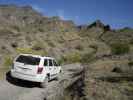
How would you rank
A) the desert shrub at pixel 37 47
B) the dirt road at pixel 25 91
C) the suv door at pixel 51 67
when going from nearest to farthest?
the dirt road at pixel 25 91
the suv door at pixel 51 67
the desert shrub at pixel 37 47

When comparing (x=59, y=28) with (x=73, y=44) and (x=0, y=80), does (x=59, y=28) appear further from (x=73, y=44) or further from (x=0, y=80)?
(x=0, y=80)

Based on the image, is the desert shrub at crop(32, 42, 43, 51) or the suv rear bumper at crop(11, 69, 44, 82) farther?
the desert shrub at crop(32, 42, 43, 51)

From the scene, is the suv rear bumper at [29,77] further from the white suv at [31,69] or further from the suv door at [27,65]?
the suv door at [27,65]

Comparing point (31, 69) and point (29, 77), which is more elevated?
point (31, 69)

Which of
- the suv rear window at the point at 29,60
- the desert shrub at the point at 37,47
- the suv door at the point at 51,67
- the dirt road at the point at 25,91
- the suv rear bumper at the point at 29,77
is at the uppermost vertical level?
the desert shrub at the point at 37,47

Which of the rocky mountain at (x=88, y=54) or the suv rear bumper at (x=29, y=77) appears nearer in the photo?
the rocky mountain at (x=88, y=54)

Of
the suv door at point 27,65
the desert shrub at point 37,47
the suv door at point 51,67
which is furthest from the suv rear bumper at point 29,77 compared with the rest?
the desert shrub at point 37,47

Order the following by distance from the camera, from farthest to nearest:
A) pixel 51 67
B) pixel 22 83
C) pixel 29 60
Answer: pixel 51 67
pixel 22 83
pixel 29 60

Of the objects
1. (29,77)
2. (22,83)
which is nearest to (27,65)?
(29,77)

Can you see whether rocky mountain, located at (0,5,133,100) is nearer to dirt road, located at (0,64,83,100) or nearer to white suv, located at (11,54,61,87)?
dirt road, located at (0,64,83,100)

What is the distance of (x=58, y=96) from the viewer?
36.4ft

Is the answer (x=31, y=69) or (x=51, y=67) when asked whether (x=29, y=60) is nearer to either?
(x=31, y=69)

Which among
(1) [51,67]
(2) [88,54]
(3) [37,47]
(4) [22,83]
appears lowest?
(4) [22,83]

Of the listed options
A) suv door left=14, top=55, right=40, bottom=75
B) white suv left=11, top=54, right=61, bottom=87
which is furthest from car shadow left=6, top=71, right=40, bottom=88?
suv door left=14, top=55, right=40, bottom=75
